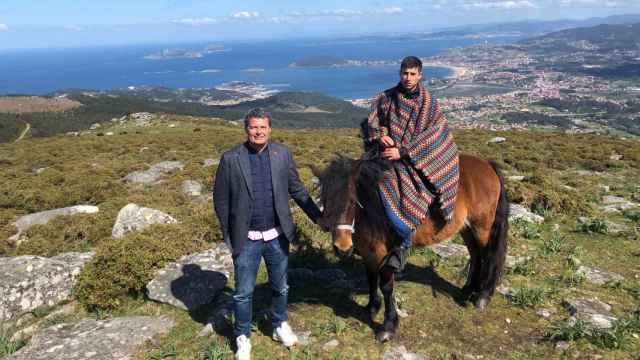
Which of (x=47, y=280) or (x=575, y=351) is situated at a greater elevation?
(x=47, y=280)

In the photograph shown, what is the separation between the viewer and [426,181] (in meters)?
4.95

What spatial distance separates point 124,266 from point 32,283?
1.27 meters

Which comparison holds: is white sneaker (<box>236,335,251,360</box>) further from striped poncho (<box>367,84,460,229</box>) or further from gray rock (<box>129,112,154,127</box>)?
gray rock (<box>129,112,154,127</box>)

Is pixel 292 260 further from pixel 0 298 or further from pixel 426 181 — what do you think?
pixel 0 298

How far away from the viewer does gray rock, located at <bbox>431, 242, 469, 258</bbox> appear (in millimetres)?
7298

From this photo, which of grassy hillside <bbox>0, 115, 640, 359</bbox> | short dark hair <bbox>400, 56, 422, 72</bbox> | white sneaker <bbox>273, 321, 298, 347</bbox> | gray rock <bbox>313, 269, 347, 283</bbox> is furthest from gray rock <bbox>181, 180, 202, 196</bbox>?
short dark hair <bbox>400, 56, 422, 72</bbox>

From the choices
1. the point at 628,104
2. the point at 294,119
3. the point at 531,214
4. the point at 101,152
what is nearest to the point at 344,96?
the point at 294,119

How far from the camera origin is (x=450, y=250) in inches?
293

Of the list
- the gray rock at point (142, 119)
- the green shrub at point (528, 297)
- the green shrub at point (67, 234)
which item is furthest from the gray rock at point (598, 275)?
the gray rock at point (142, 119)

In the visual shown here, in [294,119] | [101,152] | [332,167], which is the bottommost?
[294,119]

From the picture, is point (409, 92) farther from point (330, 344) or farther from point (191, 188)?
point (191, 188)

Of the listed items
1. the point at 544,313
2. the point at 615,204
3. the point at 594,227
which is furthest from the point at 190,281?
the point at 615,204

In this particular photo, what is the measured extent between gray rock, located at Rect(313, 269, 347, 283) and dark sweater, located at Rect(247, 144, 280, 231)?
233 cm

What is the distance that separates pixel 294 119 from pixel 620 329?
12020 centimetres
